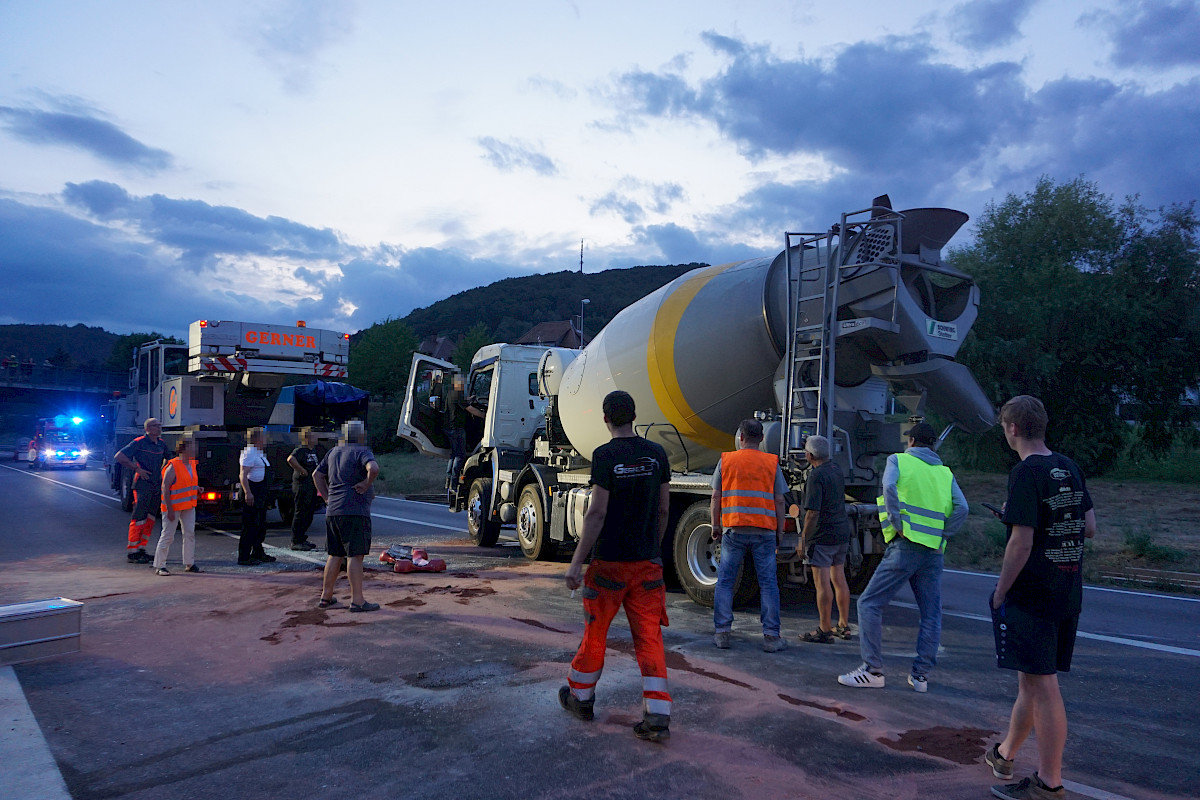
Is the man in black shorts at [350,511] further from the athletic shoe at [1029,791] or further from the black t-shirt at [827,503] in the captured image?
the athletic shoe at [1029,791]

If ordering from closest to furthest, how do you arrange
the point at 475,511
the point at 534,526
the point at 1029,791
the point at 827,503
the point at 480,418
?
the point at 1029,791
the point at 827,503
the point at 534,526
the point at 475,511
the point at 480,418

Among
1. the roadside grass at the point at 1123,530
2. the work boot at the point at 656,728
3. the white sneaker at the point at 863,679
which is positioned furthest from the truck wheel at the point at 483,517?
the work boot at the point at 656,728

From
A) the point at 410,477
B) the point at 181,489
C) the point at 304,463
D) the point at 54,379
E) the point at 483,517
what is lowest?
the point at 410,477

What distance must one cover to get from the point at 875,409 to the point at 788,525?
1706mm

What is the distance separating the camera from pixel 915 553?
5.48m

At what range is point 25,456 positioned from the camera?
4541 centimetres

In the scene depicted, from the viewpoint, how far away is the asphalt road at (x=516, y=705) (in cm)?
383

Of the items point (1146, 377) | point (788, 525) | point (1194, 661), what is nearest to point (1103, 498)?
Result: point (1146, 377)

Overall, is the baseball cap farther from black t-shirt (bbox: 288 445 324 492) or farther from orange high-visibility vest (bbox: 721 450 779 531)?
black t-shirt (bbox: 288 445 324 492)

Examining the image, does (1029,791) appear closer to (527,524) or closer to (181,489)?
(527,524)

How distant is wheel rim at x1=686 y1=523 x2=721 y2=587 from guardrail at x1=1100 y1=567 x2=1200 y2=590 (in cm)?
648

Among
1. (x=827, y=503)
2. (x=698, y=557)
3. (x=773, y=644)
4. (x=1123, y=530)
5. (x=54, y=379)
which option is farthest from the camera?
(x=54, y=379)

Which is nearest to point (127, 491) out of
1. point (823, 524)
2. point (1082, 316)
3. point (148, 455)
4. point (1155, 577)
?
point (148, 455)

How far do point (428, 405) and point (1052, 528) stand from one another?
38.2 ft
